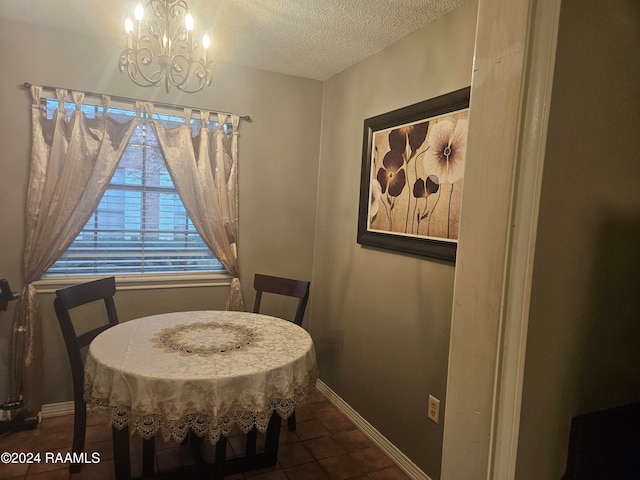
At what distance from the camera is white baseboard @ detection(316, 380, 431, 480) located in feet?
6.89

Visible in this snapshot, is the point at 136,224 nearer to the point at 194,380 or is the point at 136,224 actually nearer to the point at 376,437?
the point at 194,380

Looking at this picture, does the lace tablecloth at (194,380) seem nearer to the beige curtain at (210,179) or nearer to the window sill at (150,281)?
the window sill at (150,281)

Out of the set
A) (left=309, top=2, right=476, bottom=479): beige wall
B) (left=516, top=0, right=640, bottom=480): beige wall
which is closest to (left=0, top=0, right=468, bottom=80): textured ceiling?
(left=309, top=2, right=476, bottom=479): beige wall

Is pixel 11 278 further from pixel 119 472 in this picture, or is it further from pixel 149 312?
pixel 119 472

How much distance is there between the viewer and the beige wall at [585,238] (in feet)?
2.36

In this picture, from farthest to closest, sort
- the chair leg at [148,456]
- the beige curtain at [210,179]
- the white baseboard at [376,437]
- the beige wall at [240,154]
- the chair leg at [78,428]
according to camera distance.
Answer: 1. the beige curtain at [210,179]
2. the beige wall at [240,154]
3. the white baseboard at [376,437]
4. the chair leg at [78,428]
5. the chair leg at [148,456]

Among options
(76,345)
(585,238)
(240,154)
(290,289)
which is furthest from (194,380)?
(240,154)

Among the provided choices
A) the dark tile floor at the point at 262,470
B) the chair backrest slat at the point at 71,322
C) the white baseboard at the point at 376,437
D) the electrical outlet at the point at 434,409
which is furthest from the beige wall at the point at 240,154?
the electrical outlet at the point at 434,409

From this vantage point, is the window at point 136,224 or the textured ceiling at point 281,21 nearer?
the textured ceiling at point 281,21

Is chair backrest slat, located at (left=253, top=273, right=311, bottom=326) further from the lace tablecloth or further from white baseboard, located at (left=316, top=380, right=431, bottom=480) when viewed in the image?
white baseboard, located at (left=316, top=380, right=431, bottom=480)

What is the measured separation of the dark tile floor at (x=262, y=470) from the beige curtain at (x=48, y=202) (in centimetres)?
26

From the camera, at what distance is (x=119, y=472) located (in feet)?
5.54

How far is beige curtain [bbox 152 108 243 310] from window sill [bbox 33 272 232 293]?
0.14m

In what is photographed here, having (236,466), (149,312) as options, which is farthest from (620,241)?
(149,312)
